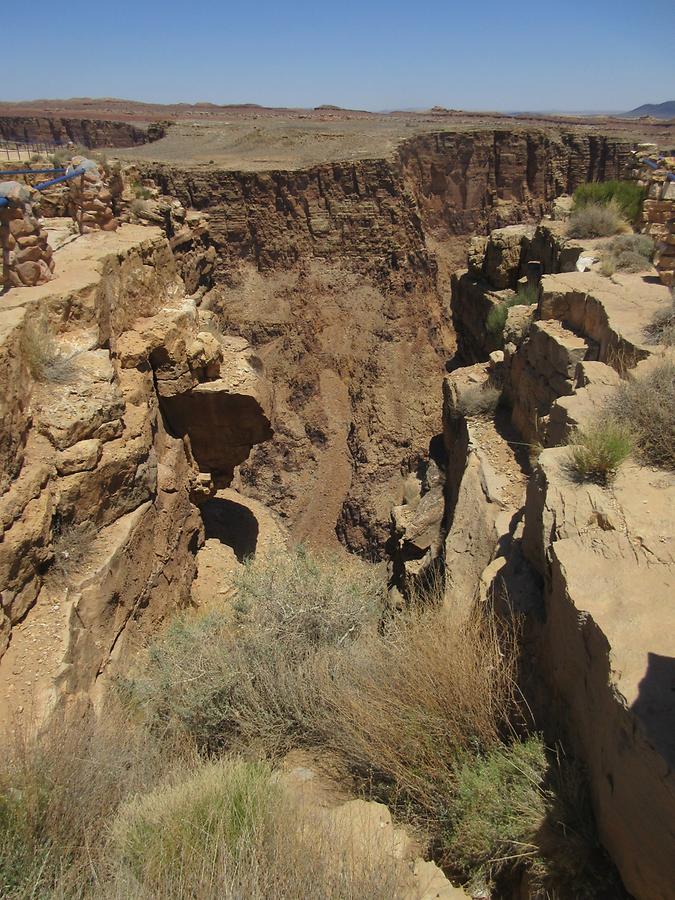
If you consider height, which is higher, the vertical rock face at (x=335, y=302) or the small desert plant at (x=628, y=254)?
the small desert plant at (x=628, y=254)

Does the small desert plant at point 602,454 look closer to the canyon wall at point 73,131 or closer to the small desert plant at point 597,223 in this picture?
the small desert plant at point 597,223

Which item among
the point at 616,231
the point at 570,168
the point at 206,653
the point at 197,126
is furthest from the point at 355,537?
the point at 197,126

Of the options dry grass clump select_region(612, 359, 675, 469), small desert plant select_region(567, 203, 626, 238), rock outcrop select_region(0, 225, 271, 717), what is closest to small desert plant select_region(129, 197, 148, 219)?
rock outcrop select_region(0, 225, 271, 717)

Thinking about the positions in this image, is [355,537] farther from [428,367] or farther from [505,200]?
[505,200]

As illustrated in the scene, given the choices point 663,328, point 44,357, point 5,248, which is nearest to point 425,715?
point 663,328

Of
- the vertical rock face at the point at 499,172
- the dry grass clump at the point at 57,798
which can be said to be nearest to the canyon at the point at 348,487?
the dry grass clump at the point at 57,798

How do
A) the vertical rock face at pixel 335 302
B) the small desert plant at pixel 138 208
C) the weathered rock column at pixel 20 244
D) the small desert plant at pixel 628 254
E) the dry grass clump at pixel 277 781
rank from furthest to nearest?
1. the vertical rock face at pixel 335 302
2. the small desert plant at pixel 138 208
3. the small desert plant at pixel 628 254
4. the weathered rock column at pixel 20 244
5. the dry grass clump at pixel 277 781

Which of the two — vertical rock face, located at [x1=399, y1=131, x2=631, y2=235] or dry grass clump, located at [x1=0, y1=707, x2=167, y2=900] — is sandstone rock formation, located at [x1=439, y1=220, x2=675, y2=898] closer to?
dry grass clump, located at [x1=0, y1=707, x2=167, y2=900]

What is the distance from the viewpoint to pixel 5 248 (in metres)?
7.38

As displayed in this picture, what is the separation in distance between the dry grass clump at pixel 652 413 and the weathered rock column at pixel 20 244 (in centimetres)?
637

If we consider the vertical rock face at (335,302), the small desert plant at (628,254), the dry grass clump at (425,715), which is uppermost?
the small desert plant at (628,254)

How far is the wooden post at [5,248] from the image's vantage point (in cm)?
736

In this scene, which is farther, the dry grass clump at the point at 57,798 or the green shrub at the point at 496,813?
the green shrub at the point at 496,813

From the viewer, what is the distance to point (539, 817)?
3.01 meters
